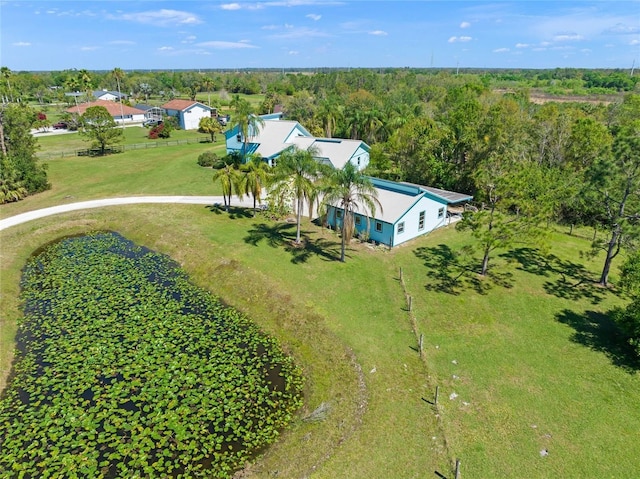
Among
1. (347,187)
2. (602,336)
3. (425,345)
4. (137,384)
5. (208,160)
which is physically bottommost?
(137,384)

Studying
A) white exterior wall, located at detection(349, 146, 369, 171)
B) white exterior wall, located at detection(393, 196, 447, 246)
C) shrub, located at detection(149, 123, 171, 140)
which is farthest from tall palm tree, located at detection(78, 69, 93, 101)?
white exterior wall, located at detection(393, 196, 447, 246)

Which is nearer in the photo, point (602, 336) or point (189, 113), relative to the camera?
point (602, 336)

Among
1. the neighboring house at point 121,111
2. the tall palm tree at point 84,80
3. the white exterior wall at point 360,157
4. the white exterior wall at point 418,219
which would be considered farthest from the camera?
the neighboring house at point 121,111

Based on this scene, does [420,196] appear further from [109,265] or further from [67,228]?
[67,228]

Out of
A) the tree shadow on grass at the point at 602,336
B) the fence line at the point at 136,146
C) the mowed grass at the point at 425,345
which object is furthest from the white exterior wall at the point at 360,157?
the fence line at the point at 136,146

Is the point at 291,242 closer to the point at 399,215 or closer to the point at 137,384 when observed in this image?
the point at 399,215

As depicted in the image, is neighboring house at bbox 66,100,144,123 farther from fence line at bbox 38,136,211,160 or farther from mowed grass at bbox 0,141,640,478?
mowed grass at bbox 0,141,640,478

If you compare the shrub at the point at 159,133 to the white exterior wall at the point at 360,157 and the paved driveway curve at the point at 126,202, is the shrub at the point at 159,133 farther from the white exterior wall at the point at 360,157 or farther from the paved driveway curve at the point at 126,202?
the white exterior wall at the point at 360,157

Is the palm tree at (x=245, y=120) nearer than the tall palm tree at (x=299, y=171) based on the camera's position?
No

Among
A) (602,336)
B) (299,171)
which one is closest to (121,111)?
(299,171)
